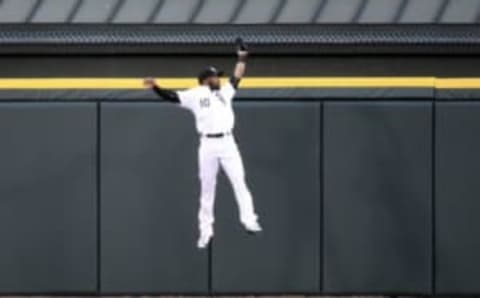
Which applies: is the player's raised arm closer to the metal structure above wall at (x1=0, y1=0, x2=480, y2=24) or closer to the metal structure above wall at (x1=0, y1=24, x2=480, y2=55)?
the metal structure above wall at (x1=0, y1=24, x2=480, y2=55)

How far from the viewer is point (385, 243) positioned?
14344mm

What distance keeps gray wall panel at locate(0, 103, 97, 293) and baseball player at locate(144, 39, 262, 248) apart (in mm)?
1105

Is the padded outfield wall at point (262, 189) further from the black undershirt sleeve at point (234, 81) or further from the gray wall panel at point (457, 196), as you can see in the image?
the black undershirt sleeve at point (234, 81)

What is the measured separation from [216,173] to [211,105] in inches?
30.7

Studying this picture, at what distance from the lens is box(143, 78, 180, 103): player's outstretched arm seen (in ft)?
42.5

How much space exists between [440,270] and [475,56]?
6.78 ft

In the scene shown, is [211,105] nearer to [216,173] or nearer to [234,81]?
[234,81]

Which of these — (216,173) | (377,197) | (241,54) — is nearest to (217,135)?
(216,173)

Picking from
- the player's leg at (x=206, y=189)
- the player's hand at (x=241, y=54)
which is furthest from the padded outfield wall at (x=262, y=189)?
the player's hand at (x=241, y=54)

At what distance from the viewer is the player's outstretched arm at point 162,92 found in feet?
42.5

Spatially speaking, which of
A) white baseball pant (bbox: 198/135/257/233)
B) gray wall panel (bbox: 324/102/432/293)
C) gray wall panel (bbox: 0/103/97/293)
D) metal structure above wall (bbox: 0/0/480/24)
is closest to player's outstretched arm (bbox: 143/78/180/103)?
white baseball pant (bbox: 198/135/257/233)

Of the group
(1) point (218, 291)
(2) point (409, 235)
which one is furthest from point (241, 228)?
(2) point (409, 235)

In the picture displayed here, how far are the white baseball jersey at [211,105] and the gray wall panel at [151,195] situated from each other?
29.3 inches

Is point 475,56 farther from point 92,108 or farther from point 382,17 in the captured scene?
point 92,108
